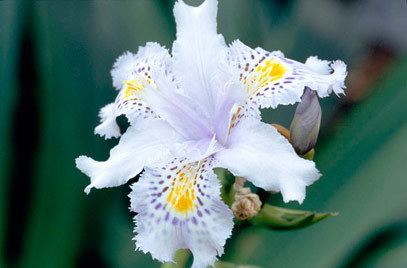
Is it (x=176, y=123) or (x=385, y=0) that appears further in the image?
(x=385, y=0)

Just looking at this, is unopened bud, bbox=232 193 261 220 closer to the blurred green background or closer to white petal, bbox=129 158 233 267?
white petal, bbox=129 158 233 267

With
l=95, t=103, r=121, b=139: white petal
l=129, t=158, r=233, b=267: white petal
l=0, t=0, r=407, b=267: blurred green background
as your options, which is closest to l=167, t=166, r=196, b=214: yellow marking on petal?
l=129, t=158, r=233, b=267: white petal

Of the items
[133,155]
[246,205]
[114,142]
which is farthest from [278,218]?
[114,142]

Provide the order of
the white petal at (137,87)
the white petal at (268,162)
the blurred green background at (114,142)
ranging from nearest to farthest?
1. the white petal at (268,162)
2. the white petal at (137,87)
3. the blurred green background at (114,142)

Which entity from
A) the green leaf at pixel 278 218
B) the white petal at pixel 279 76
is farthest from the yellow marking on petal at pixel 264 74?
the green leaf at pixel 278 218

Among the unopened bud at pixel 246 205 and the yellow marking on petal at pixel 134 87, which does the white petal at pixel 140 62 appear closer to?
the yellow marking on petal at pixel 134 87

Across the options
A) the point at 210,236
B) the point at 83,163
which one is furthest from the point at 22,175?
the point at 210,236

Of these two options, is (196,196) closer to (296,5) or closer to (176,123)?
(176,123)
